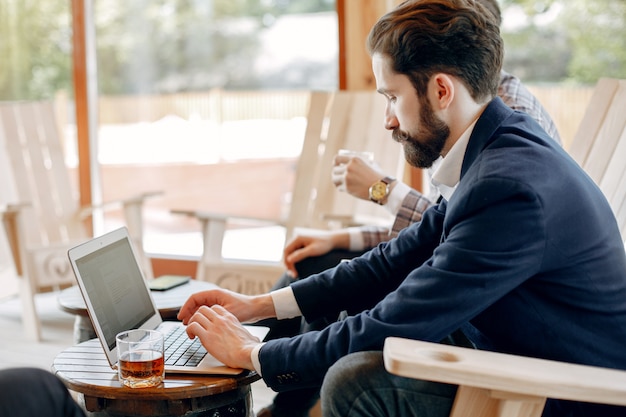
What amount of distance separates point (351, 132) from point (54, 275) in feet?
4.95

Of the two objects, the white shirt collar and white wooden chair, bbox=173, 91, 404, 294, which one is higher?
the white shirt collar

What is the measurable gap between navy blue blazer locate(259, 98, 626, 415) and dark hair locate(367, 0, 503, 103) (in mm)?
95

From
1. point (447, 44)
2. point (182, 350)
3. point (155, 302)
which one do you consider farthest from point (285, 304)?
→ point (447, 44)

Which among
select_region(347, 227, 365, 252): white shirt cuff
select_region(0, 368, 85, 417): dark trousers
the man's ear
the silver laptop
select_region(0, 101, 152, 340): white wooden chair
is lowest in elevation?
select_region(0, 101, 152, 340): white wooden chair

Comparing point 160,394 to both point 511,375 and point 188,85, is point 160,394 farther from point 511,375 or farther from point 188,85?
point 188,85

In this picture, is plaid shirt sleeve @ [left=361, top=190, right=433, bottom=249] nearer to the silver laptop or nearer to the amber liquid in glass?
the silver laptop

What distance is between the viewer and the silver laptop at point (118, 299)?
162 cm

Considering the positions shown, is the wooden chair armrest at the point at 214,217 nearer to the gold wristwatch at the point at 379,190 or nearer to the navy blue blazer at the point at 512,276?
the gold wristwatch at the point at 379,190

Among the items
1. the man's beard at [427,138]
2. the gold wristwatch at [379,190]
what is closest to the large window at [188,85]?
the gold wristwatch at [379,190]

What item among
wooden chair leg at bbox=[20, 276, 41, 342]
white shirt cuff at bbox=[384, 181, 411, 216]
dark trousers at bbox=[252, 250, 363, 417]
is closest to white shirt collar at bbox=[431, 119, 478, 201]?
dark trousers at bbox=[252, 250, 363, 417]

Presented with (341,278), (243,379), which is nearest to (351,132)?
(341,278)

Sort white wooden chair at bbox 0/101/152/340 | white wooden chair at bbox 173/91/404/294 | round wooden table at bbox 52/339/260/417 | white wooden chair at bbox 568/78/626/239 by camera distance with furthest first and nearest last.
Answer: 1. white wooden chair at bbox 0/101/152/340
2. white wooden chair at bbox 173/91/404/294
3. white wooden chair at bbox 568/78/626/239
4. round wooden table at bbox 52/339/260/417

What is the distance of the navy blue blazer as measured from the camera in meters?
1.40

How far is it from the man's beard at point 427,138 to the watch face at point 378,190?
2.40ft
